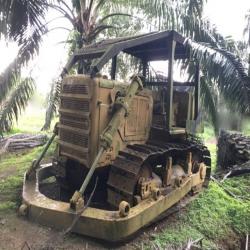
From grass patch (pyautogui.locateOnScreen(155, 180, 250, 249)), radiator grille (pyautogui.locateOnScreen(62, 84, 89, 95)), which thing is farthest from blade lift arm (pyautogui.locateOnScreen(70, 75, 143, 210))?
grass patch (pyautogui.locateOnScreen(155, 180, 250, 249))

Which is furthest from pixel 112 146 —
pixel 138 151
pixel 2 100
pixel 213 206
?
pixel 2 100

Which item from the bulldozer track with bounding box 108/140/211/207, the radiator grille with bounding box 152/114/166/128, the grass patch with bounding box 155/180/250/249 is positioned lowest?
the grass patch with bounding box 155/180/250/249

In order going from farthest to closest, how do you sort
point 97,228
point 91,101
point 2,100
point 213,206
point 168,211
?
1. point 2,100
2. point 213,206
3. point 168,211
4. point 91,101
5. point 97,228

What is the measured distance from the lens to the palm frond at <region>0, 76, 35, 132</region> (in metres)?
8.00

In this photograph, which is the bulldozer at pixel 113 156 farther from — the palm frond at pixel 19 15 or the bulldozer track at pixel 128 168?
the palm frond at pixel 19 15

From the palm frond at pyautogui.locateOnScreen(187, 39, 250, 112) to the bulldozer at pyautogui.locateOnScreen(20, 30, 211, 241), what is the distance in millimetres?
421

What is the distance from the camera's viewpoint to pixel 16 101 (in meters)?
8.12

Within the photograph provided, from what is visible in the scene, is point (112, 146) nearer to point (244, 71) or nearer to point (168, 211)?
point (168, 211)

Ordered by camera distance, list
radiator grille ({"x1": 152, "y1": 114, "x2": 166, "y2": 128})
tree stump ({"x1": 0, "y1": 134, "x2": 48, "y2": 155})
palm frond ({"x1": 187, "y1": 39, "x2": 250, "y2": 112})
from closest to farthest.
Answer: palm frond ({"x1": 187, "y1": 39, "x2": 250, "y2": 112}) < radiator grille ({"x1": 152, "y1": 114, "x2": 166, "y2": 128}) < tree stump ({"x1": 0, "y1": 134, "x2": 48, "y2": 155})

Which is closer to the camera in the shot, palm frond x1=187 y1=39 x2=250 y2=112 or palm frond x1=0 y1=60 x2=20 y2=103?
palm frond x1=187 y1=39 x2=250 y2=112

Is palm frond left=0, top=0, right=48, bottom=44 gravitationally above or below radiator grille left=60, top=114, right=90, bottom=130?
above

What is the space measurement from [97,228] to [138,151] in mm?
1130

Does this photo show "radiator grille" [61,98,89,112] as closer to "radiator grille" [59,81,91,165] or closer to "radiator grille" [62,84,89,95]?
"radiator grille" [59,81,91,165]

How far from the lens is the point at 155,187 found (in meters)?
4.21
